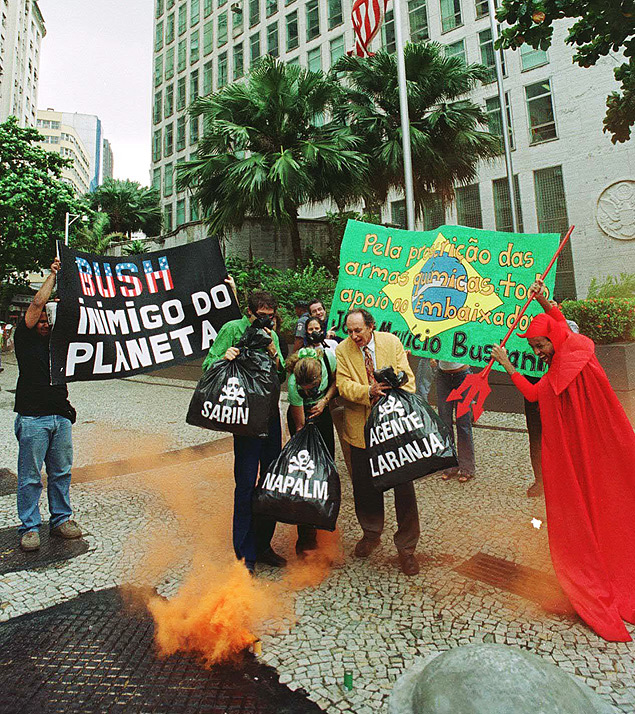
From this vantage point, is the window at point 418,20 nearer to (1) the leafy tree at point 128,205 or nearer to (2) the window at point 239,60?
(2) the window at point 239,60

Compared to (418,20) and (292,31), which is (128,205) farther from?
(418,20)

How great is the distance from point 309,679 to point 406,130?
10.3m

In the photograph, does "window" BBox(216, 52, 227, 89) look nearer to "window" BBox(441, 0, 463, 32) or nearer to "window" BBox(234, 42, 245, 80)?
"window" BBox(234, 42, 245, 80)

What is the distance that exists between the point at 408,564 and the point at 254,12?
40737 millimetres

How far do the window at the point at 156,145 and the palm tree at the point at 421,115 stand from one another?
31716mm

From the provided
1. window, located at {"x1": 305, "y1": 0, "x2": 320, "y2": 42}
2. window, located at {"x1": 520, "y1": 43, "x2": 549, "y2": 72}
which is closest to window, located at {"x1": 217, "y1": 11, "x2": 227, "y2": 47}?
window, located at {"x1": 305, "y1": 0, "x2": 320, "y2": 42}

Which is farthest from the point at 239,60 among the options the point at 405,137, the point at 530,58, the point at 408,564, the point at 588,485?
the point at 588,485

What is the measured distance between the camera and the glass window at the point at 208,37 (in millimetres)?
38469

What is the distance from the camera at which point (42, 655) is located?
7.80 ft

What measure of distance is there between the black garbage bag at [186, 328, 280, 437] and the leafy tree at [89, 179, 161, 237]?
37.1 metres

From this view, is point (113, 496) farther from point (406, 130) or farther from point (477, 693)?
point (406, 130)

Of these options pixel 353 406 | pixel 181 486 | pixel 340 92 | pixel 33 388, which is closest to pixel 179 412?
pixel 181 486

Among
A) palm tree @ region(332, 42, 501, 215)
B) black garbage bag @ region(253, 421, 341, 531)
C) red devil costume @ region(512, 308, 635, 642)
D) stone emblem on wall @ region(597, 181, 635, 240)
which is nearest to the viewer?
red devil costume @ region(512, 308, 635, 642)

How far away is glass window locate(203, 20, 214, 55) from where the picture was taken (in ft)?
126
